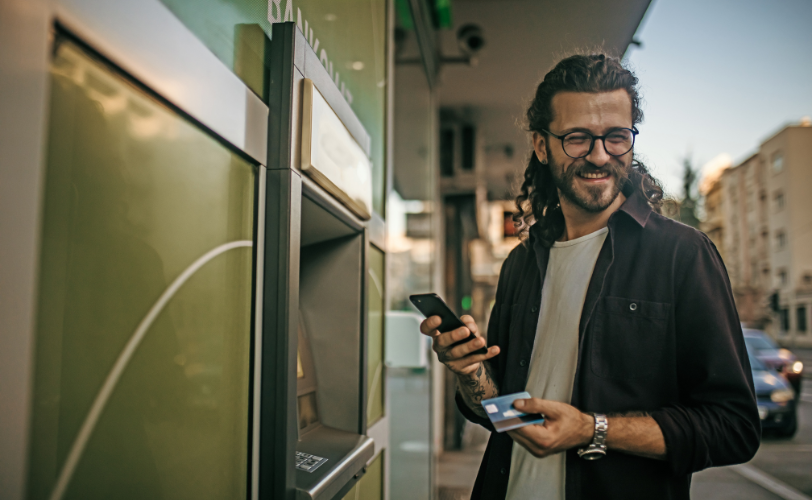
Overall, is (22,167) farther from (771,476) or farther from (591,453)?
(771,476)

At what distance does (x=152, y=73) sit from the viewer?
0.63 meters

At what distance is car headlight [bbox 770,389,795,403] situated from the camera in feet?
14.6

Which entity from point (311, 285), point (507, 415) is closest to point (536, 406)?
point (507, 415)

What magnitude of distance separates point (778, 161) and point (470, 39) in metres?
2.10

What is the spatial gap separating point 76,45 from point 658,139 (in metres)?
1.09

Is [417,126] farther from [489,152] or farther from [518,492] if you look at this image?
[518,492]

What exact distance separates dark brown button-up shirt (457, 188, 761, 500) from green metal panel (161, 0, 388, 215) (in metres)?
0.86

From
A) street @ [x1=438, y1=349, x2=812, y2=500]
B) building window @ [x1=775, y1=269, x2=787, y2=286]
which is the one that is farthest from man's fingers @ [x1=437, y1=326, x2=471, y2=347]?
street @ [x1=438, y1=349, x2=812, y2=500]

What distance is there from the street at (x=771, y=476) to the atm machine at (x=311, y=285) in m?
3.57

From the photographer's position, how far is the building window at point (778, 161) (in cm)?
255

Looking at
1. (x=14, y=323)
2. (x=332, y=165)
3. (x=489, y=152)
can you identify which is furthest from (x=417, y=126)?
(x=14, y=323)

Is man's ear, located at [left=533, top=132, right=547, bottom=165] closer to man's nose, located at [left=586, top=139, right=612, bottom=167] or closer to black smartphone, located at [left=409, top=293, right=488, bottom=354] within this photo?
man's nose, located at [left=586, top=139, right=612, bottom=167]

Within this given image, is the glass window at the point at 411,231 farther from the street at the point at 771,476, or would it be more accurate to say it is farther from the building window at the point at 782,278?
the street at the point at 771,476

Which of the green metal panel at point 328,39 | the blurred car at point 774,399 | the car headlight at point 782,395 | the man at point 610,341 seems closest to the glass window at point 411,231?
the green metal panel at point 328,39
